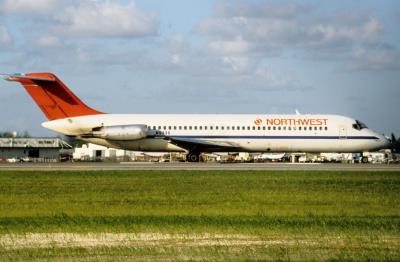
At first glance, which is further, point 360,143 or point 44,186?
point 360,143

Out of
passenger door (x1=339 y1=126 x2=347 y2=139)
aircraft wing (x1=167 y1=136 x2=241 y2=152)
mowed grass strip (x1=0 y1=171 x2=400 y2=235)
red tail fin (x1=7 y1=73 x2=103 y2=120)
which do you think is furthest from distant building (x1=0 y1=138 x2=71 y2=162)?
mowed grass strip (x1=0 y1=171 x2=400 y2=235)

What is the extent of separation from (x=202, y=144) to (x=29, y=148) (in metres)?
45.7

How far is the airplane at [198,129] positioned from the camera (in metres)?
58.1

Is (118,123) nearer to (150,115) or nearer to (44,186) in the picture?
(150,115)

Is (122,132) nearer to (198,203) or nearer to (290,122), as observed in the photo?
(290,122)

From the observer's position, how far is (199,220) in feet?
61.2

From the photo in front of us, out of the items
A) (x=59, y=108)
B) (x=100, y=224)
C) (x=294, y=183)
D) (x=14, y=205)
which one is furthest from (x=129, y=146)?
(x=100, y=224)

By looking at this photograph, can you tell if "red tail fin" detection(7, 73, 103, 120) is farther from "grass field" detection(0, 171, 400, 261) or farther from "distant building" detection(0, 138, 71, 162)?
"distant building" detection(0, 138, 71, 162)

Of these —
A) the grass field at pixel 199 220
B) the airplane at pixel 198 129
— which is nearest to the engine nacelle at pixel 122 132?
the airplane at pixel 198 129

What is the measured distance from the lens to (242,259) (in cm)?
1284

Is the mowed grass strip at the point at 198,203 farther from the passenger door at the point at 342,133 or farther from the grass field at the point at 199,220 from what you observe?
the passenger door at the point at 342,133

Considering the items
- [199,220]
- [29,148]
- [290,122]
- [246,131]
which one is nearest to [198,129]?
[246,131]

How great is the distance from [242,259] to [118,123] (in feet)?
152

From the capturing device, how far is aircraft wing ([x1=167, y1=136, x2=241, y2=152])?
57.7 meters
